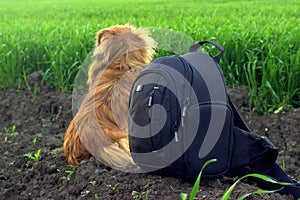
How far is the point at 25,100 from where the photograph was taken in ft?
16.5

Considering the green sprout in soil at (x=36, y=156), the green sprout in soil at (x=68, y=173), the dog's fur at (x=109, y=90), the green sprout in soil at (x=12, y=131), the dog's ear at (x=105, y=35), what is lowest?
the green sprout in soil at (x=12, y=131)

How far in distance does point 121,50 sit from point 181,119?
2.79 ft

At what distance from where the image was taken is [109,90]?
302cm

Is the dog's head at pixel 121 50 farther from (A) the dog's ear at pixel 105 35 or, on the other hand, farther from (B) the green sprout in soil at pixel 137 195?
(B) the green sprout in soil at pixel 137 195

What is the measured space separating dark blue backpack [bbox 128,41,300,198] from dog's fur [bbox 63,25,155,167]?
0.48 m

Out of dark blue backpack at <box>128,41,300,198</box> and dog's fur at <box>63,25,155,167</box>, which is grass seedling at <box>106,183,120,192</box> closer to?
dark blue backpack at <box>128,41,300,198</box>

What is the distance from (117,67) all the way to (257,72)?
6.60 feet

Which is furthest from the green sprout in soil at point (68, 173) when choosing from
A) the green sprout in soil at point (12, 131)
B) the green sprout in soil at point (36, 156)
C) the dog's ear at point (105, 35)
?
the green sprout in soil at point (12, 131)

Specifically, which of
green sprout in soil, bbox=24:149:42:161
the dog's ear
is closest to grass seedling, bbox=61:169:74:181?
green sprout in soil, bbox=24:149:42:161

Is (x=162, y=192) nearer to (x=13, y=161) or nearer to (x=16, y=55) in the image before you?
(x=13, y=161)

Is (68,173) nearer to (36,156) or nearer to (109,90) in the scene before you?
(36,156)

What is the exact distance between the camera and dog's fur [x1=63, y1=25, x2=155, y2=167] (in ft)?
9.57

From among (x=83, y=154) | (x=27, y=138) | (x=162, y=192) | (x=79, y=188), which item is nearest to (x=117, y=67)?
(x=83, y=154)

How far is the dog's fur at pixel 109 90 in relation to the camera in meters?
2.92
